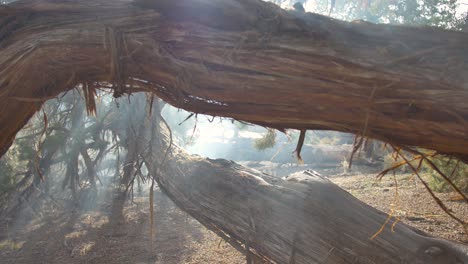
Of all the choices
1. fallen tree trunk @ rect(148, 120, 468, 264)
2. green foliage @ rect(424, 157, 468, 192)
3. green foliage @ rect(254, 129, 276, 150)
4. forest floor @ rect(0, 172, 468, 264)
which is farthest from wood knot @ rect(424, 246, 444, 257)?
green foliage @ rect(424, 157, 468, 192)

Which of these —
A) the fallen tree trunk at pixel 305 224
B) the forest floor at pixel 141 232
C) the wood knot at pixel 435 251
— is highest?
the wood knot at pixel 435 251

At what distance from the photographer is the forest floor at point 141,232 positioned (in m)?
5.42

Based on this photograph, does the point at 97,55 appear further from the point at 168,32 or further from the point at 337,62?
the point at 337,62

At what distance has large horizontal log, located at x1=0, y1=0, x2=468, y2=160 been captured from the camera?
1184 mm

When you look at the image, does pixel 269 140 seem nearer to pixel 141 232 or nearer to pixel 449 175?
pixel 141 232

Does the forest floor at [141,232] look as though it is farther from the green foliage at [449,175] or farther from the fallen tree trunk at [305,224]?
the fallen tree trunk at [305,224]

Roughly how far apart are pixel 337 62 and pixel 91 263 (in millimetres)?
5480

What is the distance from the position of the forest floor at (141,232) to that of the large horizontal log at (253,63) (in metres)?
3.71

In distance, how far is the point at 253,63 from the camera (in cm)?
128

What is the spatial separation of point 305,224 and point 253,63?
173cm

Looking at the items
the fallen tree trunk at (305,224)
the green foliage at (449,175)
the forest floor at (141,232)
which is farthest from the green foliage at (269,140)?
the green foliage at (449,175)

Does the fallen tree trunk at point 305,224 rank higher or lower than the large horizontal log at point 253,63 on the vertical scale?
lower

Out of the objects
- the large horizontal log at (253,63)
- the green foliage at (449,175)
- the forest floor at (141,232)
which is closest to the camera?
the large horizontal log at (253,63)

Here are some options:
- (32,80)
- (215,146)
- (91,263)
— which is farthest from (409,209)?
(215,146)
